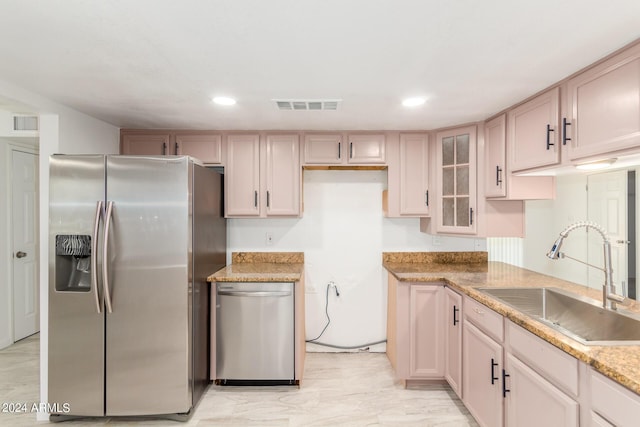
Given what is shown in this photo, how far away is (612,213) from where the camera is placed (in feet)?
8.90

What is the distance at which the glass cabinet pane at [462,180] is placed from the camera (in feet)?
9.26

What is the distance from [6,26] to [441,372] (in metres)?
3.35

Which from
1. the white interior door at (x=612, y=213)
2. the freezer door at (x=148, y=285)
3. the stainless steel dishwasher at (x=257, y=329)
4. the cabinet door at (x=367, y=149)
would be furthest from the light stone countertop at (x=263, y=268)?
the white interior door at (x=612, y=213)

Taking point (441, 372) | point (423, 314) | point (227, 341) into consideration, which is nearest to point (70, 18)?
point (227, 341)

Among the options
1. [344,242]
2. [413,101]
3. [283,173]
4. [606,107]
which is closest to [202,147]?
[283,173]

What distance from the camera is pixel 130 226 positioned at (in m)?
2.20

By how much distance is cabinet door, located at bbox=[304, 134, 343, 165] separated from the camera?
303cm

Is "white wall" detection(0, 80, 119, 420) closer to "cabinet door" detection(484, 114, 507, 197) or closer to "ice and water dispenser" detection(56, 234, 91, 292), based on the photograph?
A: "ice and water dispenser" detection(56, 234, 91, 292)

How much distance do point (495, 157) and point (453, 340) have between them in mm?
1473

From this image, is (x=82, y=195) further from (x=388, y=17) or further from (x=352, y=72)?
(x=388, y=17)

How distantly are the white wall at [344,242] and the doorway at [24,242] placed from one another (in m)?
2.44

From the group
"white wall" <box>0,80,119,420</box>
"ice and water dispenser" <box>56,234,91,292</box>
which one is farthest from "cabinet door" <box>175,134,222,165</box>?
"ice and water dispenser" <box>56,234,91,292</box>

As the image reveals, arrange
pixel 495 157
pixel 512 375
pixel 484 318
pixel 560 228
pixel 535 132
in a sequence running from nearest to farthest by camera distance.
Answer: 1. pixel 512 375
2. pixel 484 318
3. pixel 535 132
4. pixel 495 157
5. pixel 560 228

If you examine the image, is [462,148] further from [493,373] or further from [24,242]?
[24,242]
